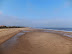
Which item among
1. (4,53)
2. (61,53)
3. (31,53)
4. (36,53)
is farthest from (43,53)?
(4,53)

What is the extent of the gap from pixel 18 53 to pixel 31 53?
0.98m

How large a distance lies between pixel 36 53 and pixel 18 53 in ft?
4.45

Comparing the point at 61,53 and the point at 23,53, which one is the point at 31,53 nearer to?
the point at 23,53

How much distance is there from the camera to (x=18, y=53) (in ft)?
16.1

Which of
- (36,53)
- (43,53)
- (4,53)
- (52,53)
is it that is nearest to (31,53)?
(36,53)

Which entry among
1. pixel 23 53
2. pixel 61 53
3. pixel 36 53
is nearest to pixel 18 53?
pixel 23 53

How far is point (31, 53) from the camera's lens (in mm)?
4953

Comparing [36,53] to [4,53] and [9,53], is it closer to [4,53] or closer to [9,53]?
[9,53]

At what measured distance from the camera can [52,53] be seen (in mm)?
5039

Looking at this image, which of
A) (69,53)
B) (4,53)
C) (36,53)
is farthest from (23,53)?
(69,53)

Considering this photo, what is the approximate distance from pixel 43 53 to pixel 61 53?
1.41 meters

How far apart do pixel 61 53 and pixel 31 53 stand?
234 cm

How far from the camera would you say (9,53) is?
4918 millimetres

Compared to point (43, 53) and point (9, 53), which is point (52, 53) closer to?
point (43, 53)
